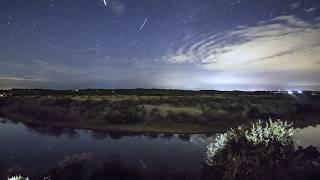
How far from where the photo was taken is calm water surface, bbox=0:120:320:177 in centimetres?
2230

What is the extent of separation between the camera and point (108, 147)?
2861cm

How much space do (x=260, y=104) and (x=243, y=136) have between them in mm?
37797

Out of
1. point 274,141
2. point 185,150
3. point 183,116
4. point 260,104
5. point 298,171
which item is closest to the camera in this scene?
point 298,171

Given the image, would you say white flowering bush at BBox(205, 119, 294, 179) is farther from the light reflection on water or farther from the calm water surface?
the light reflection on water

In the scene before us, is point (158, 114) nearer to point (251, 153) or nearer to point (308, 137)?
point (308, 137)

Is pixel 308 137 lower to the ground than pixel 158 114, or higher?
lower

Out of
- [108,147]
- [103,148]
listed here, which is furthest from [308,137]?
[103,148]

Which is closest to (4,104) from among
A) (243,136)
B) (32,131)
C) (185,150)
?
(32,131)

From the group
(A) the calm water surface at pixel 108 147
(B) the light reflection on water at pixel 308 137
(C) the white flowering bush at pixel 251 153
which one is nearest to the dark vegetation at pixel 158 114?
(A) the calm water surface at pixel 108 147

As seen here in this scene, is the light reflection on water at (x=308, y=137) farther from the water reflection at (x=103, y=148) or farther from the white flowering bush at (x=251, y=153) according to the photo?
the white flowering bush at (x=251, y=153)

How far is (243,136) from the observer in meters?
17.8

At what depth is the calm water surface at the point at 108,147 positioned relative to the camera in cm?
2230

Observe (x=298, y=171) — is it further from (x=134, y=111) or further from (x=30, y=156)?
(x=134, y=111)

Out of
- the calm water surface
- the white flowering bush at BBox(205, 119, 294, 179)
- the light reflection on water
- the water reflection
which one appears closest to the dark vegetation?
the water reflection
